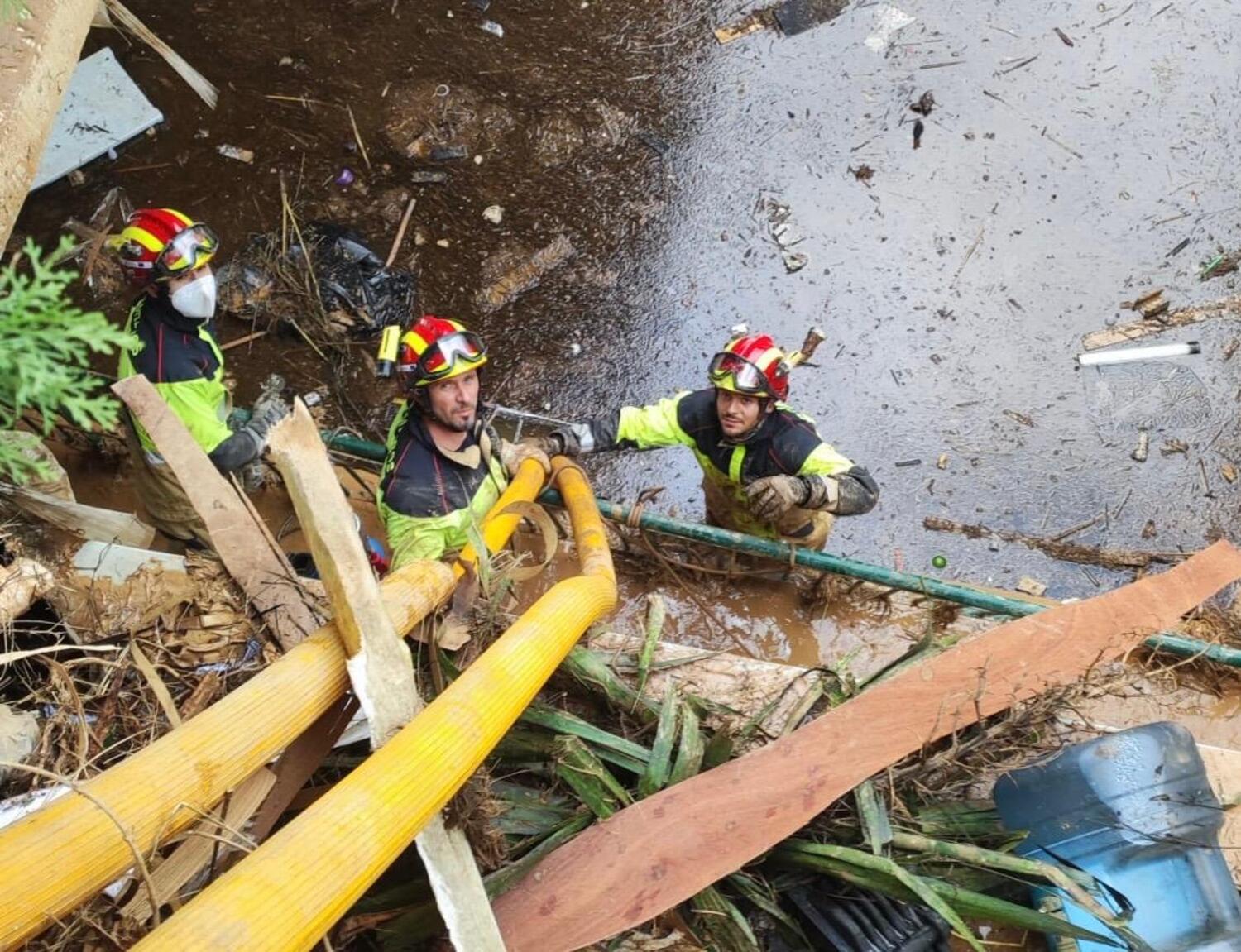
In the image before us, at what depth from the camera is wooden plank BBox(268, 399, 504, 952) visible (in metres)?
2.27

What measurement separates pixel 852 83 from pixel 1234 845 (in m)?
5.56

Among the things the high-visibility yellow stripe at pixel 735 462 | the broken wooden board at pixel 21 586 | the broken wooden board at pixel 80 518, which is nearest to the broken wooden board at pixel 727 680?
the high-visibility yellow stripe at pixel 735 462

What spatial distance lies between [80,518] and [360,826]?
3136mm

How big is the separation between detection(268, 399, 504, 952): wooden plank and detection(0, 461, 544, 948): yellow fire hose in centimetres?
8

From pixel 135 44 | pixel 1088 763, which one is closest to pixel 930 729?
pixel 1088 763

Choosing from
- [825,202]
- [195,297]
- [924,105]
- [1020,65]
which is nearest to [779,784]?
[195,297]

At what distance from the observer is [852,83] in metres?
7.07

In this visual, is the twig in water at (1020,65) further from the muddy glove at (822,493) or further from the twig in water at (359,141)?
the twig in water at (359,141)

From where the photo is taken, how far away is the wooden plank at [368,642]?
2273mm

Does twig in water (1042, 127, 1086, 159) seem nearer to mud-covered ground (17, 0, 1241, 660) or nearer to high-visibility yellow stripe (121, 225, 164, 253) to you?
mud-covered ground (17, 0, 1241, 660)

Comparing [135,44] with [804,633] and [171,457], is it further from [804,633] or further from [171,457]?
[804,633]

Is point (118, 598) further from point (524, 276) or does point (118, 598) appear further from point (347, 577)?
point (524, 276)

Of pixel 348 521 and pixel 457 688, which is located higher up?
pixel 348 521

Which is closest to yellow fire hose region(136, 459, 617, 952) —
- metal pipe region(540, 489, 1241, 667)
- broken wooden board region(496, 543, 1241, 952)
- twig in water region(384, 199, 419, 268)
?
broken wooden board region(496, 543, 1241, 952)
